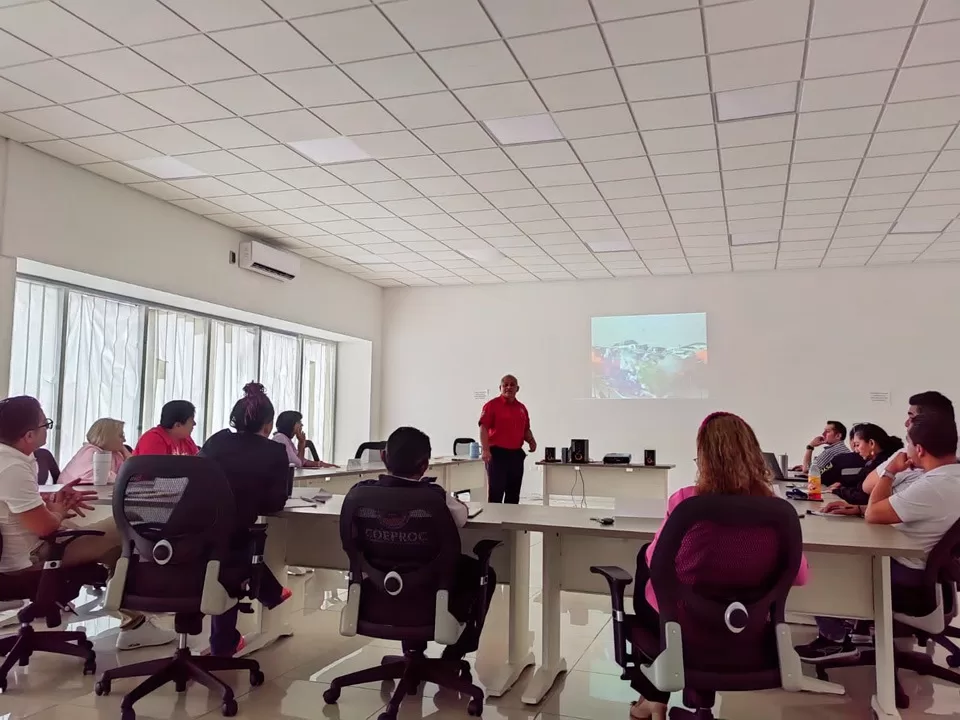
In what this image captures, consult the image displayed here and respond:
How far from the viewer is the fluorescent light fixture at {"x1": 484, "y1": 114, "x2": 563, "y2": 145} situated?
4.75 metres

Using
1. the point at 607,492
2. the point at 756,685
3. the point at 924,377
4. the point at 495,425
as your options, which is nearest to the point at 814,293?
the point at 924,377

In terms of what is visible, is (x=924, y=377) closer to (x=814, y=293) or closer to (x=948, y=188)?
(x=814, y=293)

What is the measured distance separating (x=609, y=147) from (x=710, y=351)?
5021mm

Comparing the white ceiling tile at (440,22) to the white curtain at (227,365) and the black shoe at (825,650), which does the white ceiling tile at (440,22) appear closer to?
the black shoe at (825,650)

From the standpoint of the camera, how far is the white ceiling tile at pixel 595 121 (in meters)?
4.56

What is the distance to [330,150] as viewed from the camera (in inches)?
209

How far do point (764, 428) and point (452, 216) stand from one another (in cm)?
511

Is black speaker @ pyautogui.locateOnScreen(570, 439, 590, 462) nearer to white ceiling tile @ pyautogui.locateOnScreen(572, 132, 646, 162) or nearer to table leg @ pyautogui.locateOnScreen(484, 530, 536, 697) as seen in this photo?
white ceiling tile @ pyautogui.locateOnScreen(572, 132, 646, 162)

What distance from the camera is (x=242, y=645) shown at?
11.1 feet

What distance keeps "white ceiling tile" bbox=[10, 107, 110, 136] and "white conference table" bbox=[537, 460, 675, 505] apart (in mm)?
4840

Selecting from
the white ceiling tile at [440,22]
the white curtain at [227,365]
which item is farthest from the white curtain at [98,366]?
the white ceiling tile at [440,22]

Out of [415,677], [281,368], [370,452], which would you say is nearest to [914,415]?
[415,677]

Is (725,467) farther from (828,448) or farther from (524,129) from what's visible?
(828,448)

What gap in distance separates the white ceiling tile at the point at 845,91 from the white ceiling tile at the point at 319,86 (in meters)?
2.69
